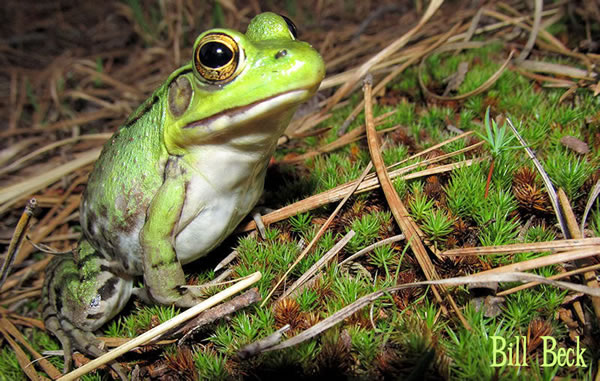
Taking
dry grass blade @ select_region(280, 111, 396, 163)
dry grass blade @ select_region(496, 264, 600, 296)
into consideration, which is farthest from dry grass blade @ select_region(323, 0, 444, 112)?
dry grass blade @ select_region(496, 264, 600, 296)

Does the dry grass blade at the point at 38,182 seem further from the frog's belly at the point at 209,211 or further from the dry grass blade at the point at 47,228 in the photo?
the frog's belly at the point at 209,211

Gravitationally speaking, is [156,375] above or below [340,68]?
below

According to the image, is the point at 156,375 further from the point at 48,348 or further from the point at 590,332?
the point at 590,332

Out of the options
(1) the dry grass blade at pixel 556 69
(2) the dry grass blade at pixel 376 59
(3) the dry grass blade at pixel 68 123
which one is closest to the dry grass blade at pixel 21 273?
(3) the dry grass blade at pixel 68 123

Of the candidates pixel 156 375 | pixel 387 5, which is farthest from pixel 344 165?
pixel 387 5

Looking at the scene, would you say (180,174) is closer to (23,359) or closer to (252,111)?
(252,111)

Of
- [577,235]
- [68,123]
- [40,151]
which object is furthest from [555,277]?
[68,123]

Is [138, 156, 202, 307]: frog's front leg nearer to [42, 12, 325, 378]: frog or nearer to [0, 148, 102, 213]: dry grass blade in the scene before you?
[42, 12, 325, 378]: frog
